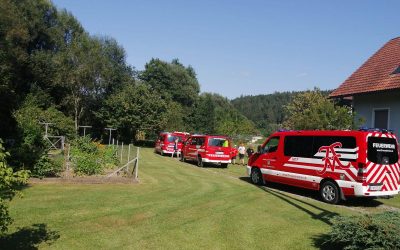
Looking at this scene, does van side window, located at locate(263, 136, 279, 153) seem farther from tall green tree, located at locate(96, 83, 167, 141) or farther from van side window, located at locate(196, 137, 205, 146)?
tall green tree, located at locate(96, 83, 167, 141)

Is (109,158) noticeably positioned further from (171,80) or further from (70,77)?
(171,80)

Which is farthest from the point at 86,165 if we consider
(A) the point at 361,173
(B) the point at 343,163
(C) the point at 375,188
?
(C) the point at 375,188

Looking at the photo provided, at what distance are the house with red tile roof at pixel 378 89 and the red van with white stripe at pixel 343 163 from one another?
7.03 m

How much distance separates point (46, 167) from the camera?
14.8 m

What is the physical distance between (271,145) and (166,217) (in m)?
7.82

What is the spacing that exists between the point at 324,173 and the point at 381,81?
927 cm

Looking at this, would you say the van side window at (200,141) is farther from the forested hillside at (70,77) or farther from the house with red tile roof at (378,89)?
the forested hillside at (70,77)

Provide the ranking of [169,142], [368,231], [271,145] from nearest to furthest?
1. [368,231]
2. [271,145]
3. [169,142]

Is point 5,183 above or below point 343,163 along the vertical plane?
below

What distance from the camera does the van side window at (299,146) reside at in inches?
578

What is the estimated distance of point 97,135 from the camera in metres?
56.4

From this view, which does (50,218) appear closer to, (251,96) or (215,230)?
(215,230)

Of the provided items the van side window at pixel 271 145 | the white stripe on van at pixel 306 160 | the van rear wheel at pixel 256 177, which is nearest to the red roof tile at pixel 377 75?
the van side window at pixel 271 145

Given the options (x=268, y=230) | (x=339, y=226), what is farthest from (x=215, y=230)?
(x=339, y=226)
